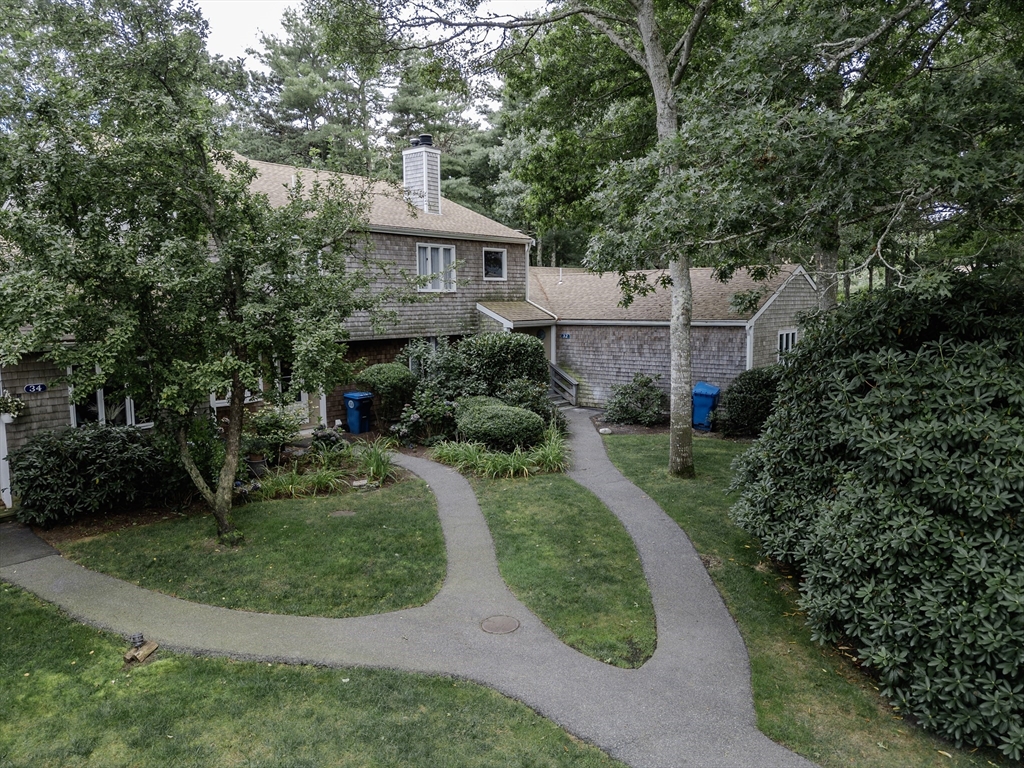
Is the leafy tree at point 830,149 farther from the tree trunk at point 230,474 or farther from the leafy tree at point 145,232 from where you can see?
the tree trunk at point 230,474

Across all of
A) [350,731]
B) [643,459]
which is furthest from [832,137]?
[643,459]

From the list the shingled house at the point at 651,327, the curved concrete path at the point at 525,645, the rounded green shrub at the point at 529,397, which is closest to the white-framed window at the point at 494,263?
the shingled house at the point at 651,327

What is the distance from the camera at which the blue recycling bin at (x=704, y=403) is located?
16.0 m

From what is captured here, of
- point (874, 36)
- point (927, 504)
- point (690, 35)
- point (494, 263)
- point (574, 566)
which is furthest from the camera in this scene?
point (494, 263)

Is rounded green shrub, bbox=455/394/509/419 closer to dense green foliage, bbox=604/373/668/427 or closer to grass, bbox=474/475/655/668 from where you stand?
grass, bbox=474/475/655/668

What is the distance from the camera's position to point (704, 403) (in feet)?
52.9

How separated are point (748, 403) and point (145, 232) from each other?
13211mm

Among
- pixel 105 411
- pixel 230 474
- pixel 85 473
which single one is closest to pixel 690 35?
pixel 230 474

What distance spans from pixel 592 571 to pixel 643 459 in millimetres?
5842

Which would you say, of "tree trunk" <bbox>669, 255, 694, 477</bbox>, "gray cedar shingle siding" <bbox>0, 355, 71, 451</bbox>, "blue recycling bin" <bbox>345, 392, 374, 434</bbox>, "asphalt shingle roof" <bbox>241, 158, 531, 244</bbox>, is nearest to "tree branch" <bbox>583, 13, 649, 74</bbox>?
"tree trunk" <bbox>669, 255, 694, 477</bbox>

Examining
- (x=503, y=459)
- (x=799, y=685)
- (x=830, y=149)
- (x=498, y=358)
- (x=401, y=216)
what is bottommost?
(x=799, y=685)

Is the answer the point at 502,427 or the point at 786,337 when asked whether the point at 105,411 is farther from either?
the point at 786,337

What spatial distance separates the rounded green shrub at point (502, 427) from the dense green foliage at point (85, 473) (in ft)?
19.0

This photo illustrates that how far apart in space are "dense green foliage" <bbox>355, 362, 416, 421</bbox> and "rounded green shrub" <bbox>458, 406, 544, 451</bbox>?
2.33 meters
